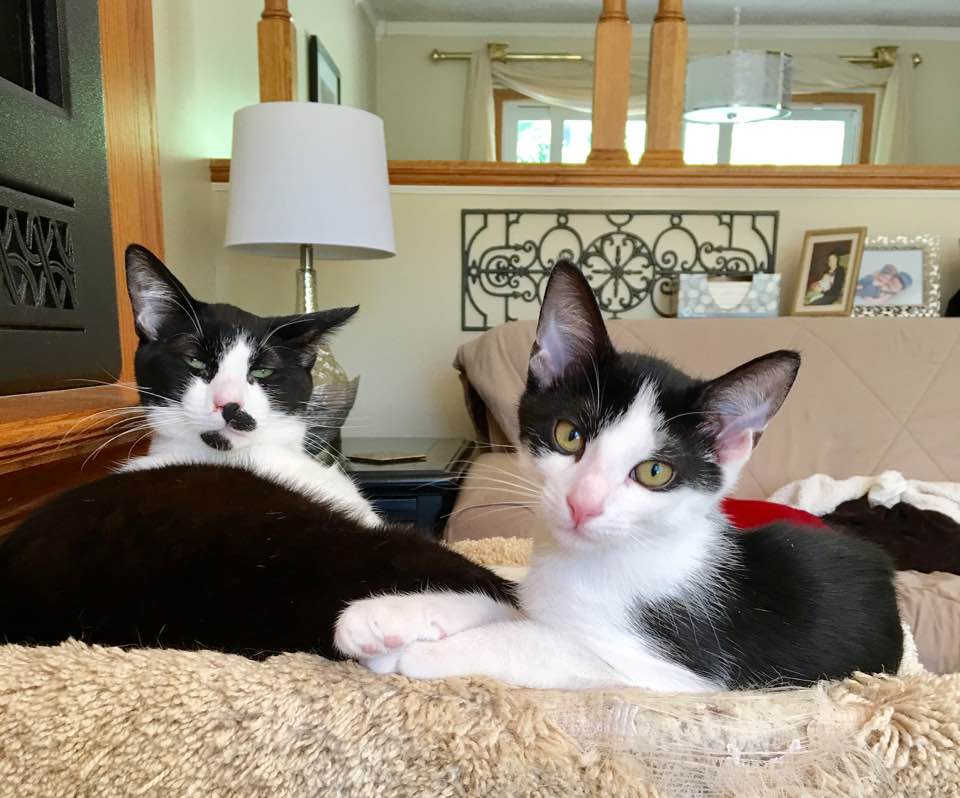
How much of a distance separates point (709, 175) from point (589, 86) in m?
3.08

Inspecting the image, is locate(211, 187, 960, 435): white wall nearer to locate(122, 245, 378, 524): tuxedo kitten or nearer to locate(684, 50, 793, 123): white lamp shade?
locate(122, 245, 378, 524): tuxedo kitten

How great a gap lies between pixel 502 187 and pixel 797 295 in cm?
95

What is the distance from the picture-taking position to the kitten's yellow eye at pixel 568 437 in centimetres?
67

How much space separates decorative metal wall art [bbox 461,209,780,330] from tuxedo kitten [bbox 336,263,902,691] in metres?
1.58

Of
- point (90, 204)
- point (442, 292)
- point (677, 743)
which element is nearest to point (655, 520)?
point (677, 743)

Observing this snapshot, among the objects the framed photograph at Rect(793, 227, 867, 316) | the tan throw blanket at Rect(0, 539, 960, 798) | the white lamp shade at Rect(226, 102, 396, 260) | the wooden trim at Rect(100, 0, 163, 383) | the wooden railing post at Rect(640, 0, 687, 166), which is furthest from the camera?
the wooden railing post at Rect(640, 0, 687, 166)

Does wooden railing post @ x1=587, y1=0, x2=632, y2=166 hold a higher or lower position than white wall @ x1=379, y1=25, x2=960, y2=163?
lower

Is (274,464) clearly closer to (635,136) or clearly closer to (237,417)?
(237,417)

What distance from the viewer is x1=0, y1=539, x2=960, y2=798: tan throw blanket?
1.55 ft

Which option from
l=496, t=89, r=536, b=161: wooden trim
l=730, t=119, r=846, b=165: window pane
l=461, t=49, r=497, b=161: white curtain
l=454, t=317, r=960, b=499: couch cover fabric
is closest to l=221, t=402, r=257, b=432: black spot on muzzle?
l=454, t=317, r=960, b=499: couch cover fabric

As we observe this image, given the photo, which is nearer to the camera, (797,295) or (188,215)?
(188,215)

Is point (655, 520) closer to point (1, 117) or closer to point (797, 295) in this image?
point (1, 117)

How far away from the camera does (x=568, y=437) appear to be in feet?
2.24

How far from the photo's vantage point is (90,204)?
1225mm
